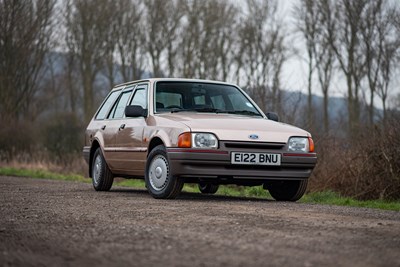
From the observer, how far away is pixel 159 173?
916 cm

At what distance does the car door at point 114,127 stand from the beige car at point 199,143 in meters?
0.02

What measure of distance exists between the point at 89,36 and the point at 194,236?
1356 inches

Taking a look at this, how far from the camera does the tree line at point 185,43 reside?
31688mm

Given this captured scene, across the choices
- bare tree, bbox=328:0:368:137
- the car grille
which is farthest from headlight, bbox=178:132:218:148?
bare tree, bbox=328:0:368:137

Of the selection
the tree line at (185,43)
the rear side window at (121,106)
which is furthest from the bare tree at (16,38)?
the rear side window at (121,106)

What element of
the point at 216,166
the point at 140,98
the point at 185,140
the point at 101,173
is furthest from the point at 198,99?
the point at 101,173

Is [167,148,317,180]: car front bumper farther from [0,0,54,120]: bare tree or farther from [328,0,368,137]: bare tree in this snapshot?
[328,0,368,137]: bare tree

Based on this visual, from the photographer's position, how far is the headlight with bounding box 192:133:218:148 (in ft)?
28.3

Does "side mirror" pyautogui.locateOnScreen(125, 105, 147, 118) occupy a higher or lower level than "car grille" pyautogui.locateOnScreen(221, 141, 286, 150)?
higher

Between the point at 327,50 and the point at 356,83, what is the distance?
10.3ft

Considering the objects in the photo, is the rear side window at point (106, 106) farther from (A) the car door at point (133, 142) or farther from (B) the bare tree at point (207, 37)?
(B) the bare tree at point (207, 37)

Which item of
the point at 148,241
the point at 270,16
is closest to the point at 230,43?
the point at 270,16

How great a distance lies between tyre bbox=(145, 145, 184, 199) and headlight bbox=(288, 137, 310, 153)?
1.47 meters

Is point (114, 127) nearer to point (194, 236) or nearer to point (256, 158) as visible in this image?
point (256, 158)
